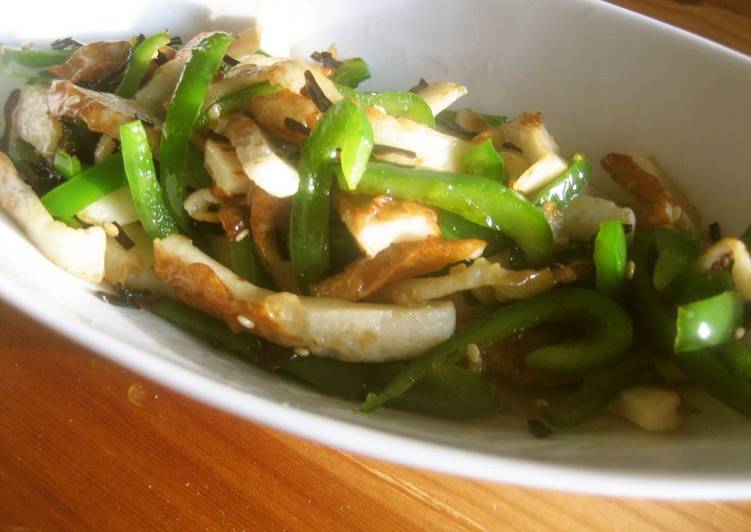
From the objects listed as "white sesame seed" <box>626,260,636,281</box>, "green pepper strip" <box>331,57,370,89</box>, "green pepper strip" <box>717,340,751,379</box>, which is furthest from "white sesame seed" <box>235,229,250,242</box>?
"green pepper strip" <box>717,340,751,379</box>

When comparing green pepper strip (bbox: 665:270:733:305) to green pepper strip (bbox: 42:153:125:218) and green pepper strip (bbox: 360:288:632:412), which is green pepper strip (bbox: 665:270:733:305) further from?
green pepper strip (bbox: 42:153:125:218)

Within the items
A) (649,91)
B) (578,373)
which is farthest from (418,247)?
(649,91)

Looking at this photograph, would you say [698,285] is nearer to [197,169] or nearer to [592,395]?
[592,395]

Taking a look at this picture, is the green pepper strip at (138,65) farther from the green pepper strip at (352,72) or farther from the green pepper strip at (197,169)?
the green pepper strip at (352,72)

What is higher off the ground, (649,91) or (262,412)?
(649,91)

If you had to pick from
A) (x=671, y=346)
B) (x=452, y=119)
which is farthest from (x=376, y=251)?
(x=452, y=119)

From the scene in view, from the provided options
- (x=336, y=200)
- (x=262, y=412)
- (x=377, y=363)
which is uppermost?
(x=336, y=200)

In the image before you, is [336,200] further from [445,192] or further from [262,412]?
[262,412]
